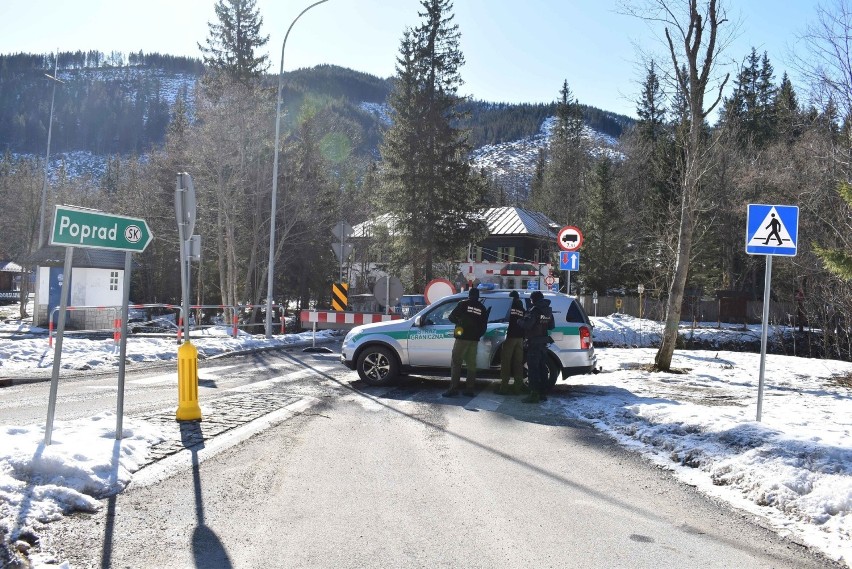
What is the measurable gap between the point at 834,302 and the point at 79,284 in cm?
3091

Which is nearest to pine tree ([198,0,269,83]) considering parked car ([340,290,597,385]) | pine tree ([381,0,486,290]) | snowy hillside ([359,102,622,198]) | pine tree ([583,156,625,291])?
pine tree ([381,0,486,290])

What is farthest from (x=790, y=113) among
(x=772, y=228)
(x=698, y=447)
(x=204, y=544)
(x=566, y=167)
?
(x=566, y=167)

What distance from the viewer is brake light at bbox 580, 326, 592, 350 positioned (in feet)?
38.2

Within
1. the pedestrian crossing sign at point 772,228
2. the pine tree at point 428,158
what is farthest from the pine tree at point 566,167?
the pedestrian crossing sign at point 772,228

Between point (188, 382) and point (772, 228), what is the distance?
23.8 feet

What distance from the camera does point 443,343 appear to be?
12.0m

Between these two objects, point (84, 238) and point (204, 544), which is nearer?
point (204, 544)

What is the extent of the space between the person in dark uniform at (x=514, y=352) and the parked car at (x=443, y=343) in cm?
33

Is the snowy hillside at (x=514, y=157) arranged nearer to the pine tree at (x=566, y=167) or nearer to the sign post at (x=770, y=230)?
the pine tree at (x=566, y=167)

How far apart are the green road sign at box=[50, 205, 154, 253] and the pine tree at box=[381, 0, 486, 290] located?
32267mm

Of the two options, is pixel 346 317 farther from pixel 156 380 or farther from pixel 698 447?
pixel 698 447

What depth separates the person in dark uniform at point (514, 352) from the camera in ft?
36.9

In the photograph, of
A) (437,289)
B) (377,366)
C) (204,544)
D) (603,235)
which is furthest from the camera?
(603,235)

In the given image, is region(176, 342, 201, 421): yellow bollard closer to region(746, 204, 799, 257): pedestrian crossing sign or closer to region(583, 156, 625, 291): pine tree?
region(746, 204, 799, 257): pedestrian crossing sign
